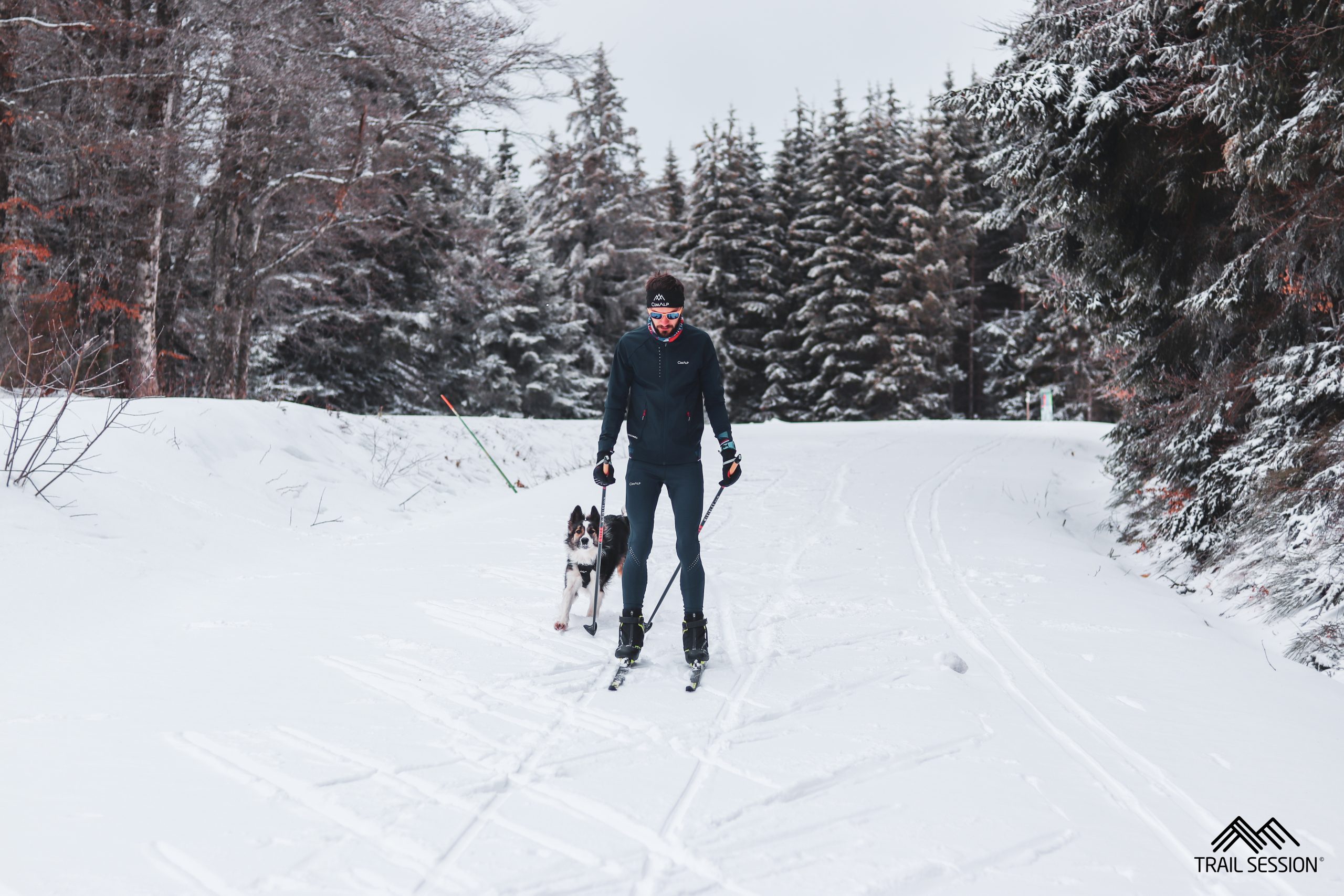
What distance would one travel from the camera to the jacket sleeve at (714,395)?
4840 mm

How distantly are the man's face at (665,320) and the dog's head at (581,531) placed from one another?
148 centimetres

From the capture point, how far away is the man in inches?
188

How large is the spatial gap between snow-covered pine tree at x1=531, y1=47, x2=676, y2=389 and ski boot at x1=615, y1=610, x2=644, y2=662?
2426cm

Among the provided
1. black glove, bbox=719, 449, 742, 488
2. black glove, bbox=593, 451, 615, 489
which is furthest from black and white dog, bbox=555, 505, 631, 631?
black glove, bbox=719, 449, 742, 488

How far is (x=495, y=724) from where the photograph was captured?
3812 mm

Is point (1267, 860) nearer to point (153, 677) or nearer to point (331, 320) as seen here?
point (153, 677)

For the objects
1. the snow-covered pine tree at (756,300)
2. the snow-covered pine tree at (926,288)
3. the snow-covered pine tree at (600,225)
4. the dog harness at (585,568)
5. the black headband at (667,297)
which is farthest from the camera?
the snow-covered pine tree at (756,300)

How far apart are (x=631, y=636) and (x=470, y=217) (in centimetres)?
2065

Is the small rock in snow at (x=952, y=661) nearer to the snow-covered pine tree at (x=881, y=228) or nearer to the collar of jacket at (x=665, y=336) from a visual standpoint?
the collar of jacket at (x=665, y=336)

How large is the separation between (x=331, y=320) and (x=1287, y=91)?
18.3 m

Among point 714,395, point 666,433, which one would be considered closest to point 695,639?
point 666,433

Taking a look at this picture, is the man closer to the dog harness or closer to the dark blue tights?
the dark blue tights

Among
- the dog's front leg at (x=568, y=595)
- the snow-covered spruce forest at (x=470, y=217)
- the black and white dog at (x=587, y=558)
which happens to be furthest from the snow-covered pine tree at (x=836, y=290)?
the dog's front leg at (x=568, y=595)

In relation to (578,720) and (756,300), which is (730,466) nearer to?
(578,720)
